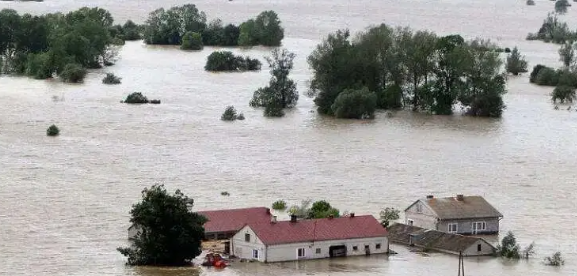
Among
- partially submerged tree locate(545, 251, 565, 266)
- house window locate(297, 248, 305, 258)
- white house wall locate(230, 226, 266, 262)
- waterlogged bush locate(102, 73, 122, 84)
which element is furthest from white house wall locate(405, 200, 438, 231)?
waterlogged bush locate(102, 73, 122, 84)

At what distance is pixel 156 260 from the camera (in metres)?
27.6

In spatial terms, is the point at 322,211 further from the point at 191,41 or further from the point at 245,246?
the point at 191,41

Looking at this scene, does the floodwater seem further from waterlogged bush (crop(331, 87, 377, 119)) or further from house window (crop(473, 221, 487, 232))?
house window (crop(473, 221, 487, 232))

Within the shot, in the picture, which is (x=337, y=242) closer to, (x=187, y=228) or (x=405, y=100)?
(x=187, y=228)

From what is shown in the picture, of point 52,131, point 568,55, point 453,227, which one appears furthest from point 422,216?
point 568,55

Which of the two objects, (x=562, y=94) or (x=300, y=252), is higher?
(x=562, y=94)

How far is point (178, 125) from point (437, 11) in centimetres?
Answer: 5897

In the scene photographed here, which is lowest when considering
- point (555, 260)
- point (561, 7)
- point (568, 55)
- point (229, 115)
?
point (555, 260)

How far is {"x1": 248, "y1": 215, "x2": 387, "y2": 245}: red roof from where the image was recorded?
28281 millimetres

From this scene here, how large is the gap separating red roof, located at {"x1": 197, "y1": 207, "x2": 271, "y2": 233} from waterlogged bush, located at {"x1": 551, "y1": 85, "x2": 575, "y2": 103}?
83.8ft

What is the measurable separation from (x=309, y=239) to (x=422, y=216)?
336cm

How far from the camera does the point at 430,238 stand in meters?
29.9

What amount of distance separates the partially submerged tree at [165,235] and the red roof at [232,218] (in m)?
1.79

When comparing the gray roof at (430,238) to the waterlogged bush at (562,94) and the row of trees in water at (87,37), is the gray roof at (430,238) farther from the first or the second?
the row of trees in water at (87,37)
